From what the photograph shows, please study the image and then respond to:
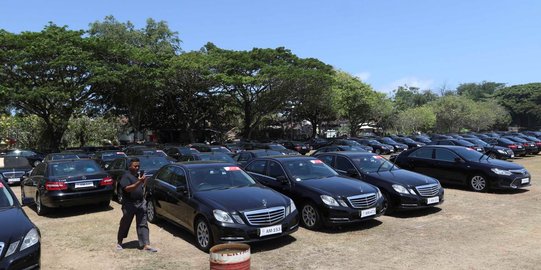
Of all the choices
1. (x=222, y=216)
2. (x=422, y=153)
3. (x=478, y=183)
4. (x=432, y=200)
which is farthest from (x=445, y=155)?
(x=222, y=216)

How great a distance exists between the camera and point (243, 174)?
8438 mm

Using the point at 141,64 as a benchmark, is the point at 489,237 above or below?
below

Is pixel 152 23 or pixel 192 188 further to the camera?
pixel 152 23

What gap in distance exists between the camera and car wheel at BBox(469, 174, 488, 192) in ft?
40.8

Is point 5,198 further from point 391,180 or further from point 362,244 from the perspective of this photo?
point 391,180

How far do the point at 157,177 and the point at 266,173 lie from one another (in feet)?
7.86

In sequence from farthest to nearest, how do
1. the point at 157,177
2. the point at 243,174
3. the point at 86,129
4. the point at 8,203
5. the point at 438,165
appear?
the point at 86,129 → the point at 438,165 → the point at 157,177 → the point at 243,174 → the point at 8,203

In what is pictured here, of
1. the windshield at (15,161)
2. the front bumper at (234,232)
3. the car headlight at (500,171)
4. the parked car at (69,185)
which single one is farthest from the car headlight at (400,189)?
the windshield at (15,161)

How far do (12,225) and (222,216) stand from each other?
2.82 m

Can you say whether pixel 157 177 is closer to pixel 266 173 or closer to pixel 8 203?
pixel 266 173

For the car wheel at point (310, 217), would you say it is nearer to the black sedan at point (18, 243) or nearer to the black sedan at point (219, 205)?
the black sedan at point (219, 205)

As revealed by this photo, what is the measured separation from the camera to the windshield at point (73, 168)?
34.7ft

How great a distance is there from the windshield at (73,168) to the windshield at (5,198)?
411 centimetres

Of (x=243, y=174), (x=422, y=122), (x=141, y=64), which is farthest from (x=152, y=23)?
(x=422, y=122)
